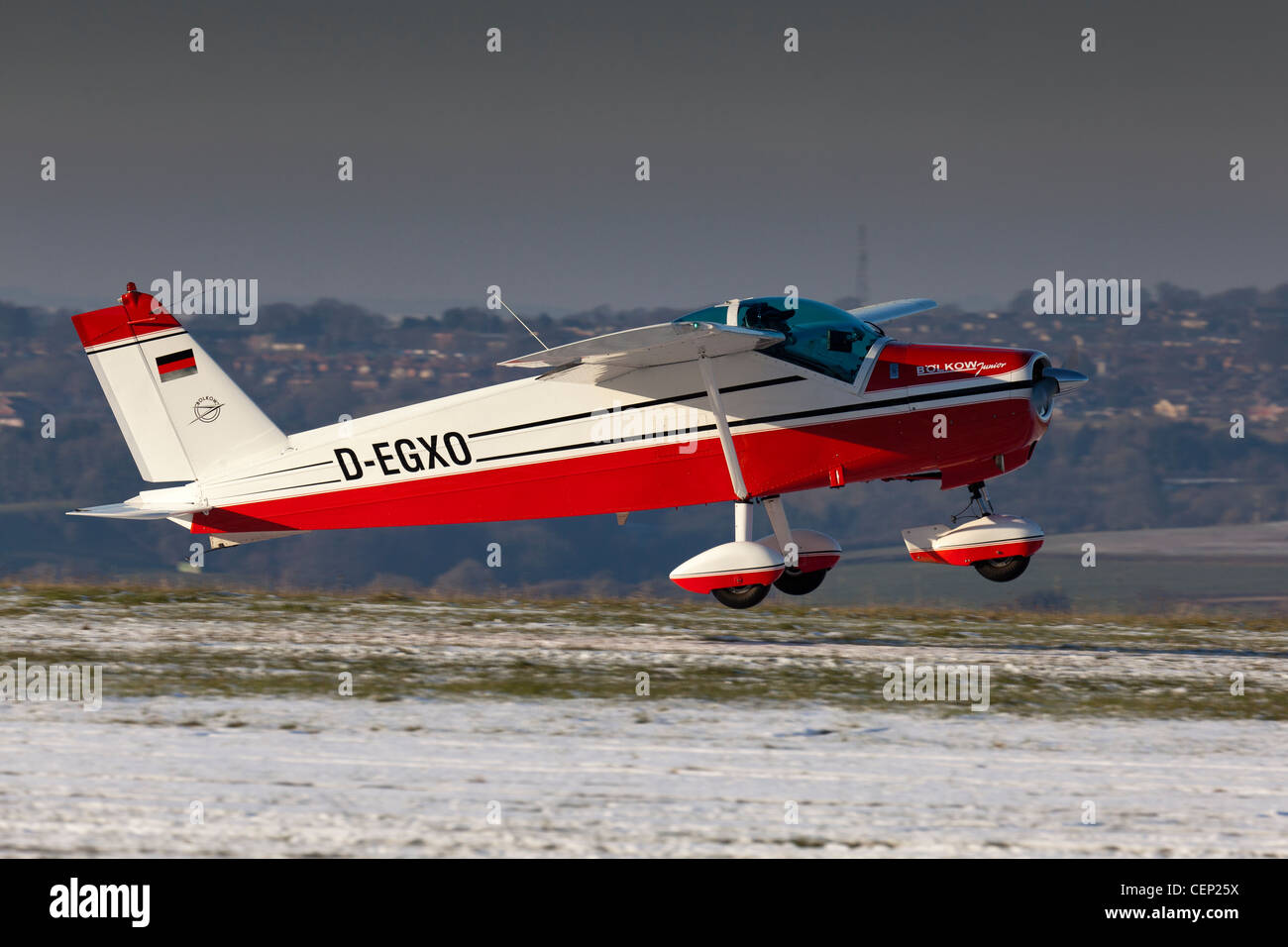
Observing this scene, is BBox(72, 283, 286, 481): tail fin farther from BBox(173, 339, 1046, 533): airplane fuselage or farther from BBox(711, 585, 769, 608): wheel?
BBox(711, 585, 769, 608): wheel

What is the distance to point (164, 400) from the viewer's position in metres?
14.2

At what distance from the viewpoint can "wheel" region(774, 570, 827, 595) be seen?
14.0m

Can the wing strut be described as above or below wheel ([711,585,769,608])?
above

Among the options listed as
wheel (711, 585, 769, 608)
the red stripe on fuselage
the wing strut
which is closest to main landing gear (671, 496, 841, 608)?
A: wheel (711, 585, 769, 608)

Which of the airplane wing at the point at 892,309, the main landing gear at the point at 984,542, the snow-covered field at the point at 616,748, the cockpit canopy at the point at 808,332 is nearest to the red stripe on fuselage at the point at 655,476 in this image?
the cockpit canopy at the point at 808,332

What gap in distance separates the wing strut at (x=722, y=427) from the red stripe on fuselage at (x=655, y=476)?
181 mm

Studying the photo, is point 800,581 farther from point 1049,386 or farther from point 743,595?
point 1049,386

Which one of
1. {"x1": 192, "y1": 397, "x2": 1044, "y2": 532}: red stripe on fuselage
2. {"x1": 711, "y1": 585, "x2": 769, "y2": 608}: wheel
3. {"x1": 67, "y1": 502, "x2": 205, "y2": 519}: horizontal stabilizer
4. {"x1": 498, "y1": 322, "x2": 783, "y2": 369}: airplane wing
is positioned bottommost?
{"x1": 711, "y1": 585, "x2": 769, "y2": 608}: wheel

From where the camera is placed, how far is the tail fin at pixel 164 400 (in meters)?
14.1

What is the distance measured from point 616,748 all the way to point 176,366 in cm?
892

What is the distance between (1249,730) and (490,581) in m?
10.7

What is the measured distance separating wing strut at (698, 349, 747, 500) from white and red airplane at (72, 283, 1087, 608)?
22mm

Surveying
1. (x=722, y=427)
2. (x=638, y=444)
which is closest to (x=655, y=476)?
(x=638, y=444)

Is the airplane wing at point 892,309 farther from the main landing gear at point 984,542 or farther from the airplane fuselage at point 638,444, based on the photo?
the main landing gear at point 984,542
